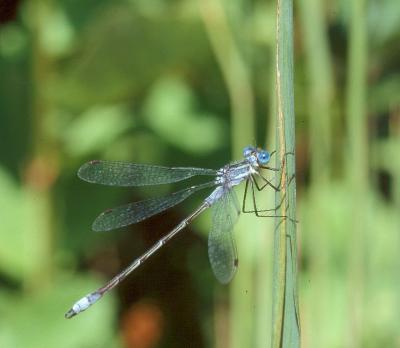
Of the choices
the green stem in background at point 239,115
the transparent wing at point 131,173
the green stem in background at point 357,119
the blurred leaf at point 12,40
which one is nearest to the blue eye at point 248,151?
the green stem in background at point 239,115

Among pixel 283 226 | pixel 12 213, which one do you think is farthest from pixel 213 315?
pixel 283 226

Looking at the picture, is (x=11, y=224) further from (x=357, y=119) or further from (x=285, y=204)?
(x=285, y=204)

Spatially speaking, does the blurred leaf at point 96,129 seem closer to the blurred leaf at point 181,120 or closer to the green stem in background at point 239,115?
the blurred leaf at point 181,120

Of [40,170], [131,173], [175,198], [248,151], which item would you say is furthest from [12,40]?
[248,151]

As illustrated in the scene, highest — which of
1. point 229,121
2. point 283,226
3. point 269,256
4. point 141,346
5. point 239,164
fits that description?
point 229,121

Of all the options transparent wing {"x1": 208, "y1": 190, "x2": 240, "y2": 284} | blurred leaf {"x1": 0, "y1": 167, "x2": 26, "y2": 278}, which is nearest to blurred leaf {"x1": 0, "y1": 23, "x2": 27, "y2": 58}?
blurred leaf {"x1": 0, "y1": 167, "x2": 26, "y2": 278}

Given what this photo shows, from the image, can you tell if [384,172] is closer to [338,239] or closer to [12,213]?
[338,239]

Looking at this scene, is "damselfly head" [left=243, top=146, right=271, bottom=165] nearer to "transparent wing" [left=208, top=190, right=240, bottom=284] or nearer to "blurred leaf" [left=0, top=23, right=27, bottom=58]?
"transparent wing" [left=208, top=190, right=240, bottom=284]
